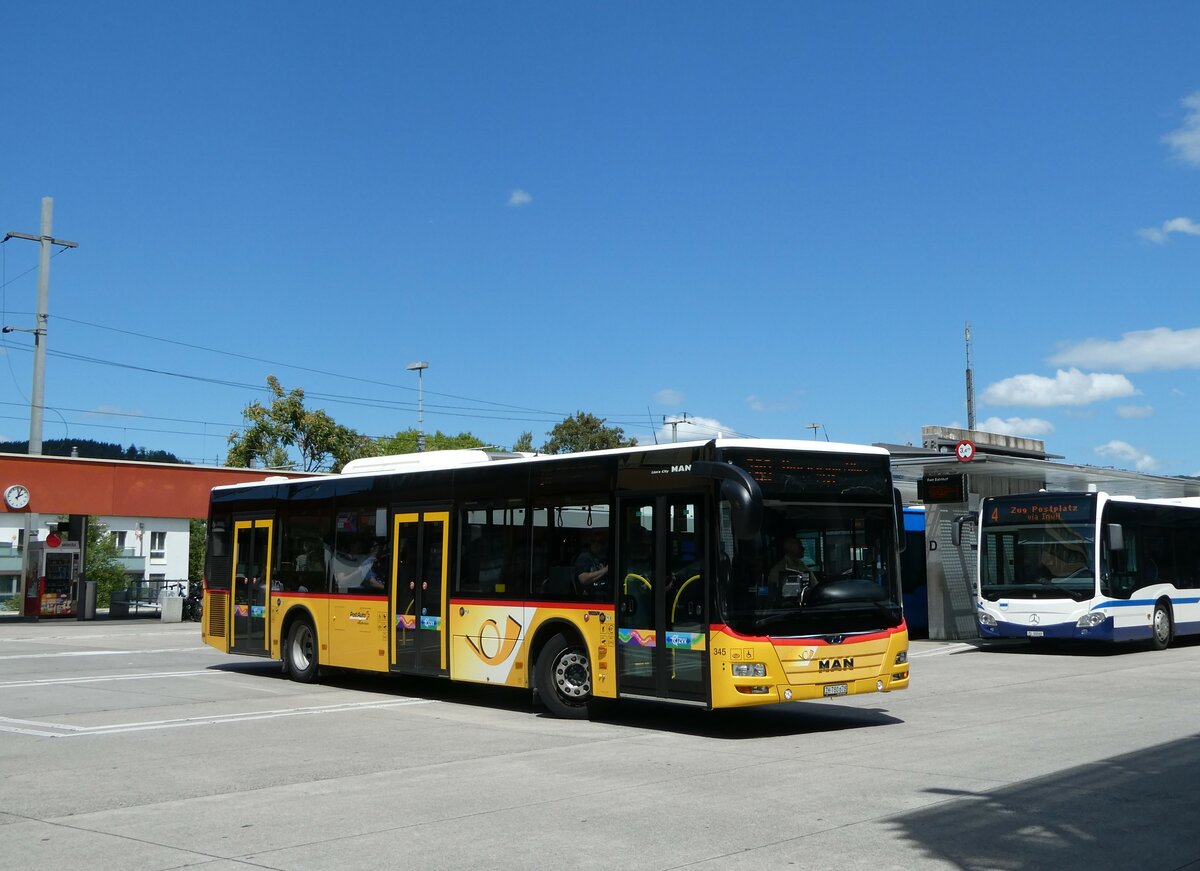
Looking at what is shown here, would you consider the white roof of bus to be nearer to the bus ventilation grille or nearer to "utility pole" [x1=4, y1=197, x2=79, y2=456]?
the bus ventilation grille

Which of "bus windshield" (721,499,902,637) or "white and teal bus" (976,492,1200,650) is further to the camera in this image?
"white and teal bus" (976,492,1200,650)

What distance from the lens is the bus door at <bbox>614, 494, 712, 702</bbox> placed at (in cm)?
1198

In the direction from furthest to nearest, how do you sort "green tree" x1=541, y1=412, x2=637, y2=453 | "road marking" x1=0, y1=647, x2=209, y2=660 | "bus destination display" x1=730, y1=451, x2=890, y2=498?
1. "green tree" x1=541, y1=412, x2=637, y2=453
2. "road marking" x1=0, y1=647, x2=209, y2=660
3. "bus destination display" x1=730, y1=451, x2=890, y2=498

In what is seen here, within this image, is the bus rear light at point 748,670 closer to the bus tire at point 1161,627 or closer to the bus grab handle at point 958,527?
the bus grab handle at point 958,527

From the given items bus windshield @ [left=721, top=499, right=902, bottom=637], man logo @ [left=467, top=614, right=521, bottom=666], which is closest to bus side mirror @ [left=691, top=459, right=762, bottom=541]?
bus windshield @ [left=721, top=499, right=902, bottom=637]

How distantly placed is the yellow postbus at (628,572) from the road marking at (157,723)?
1131 millimetres

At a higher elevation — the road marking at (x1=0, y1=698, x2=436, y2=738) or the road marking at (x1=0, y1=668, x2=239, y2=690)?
the road marking at (x1=0, y1=668, x2=239, y2=690)

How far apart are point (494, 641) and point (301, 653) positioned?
4.86 m

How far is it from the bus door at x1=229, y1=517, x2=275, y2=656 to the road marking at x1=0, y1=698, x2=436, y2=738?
382 centimetres

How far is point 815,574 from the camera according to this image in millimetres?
12180

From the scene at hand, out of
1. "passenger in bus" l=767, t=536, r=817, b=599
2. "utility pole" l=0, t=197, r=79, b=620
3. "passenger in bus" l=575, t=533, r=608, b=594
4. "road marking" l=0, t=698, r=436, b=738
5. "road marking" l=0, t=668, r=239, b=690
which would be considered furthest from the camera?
"utility pole" l=0, t=197, r=79, b=620

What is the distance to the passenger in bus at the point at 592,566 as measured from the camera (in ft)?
43.0

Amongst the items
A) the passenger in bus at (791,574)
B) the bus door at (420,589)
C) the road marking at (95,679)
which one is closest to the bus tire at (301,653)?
the road marking at (95,679)

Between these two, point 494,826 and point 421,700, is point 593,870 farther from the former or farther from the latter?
point 421,700
